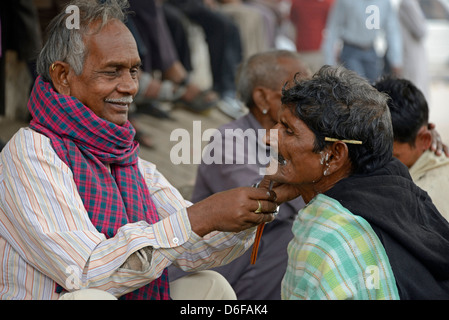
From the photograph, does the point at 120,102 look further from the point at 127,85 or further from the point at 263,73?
the point at 263,73

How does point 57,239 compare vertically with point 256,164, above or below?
above

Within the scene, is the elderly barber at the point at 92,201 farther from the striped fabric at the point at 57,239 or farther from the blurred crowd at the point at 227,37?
the blurred crowd at the point at 227,37

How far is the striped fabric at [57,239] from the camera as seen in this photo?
2.40m

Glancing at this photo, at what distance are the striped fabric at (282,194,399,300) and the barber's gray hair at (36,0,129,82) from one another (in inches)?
46.3

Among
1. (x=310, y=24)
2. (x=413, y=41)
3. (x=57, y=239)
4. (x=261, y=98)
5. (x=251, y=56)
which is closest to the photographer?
(x=57, y=239)

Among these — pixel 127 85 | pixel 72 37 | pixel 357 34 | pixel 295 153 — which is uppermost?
pixel 72 37

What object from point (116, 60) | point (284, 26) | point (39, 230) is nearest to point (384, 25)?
point (284, 26)

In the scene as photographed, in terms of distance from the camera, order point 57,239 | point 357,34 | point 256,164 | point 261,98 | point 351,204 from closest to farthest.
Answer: point 351,204, point 57,239, point 256,164, point 261,98, point 357,34

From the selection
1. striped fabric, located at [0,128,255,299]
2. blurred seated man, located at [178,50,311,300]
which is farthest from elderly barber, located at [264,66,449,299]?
blurred seated man, located at [178,50,311,300]

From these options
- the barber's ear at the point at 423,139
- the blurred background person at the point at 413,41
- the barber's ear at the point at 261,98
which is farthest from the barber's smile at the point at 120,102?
the blurred background person at the point at 413,41

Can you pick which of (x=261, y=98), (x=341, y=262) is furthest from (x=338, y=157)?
(x=261, y=98)

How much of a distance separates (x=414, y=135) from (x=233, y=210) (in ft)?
4.33

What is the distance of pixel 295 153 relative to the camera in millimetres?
2467
